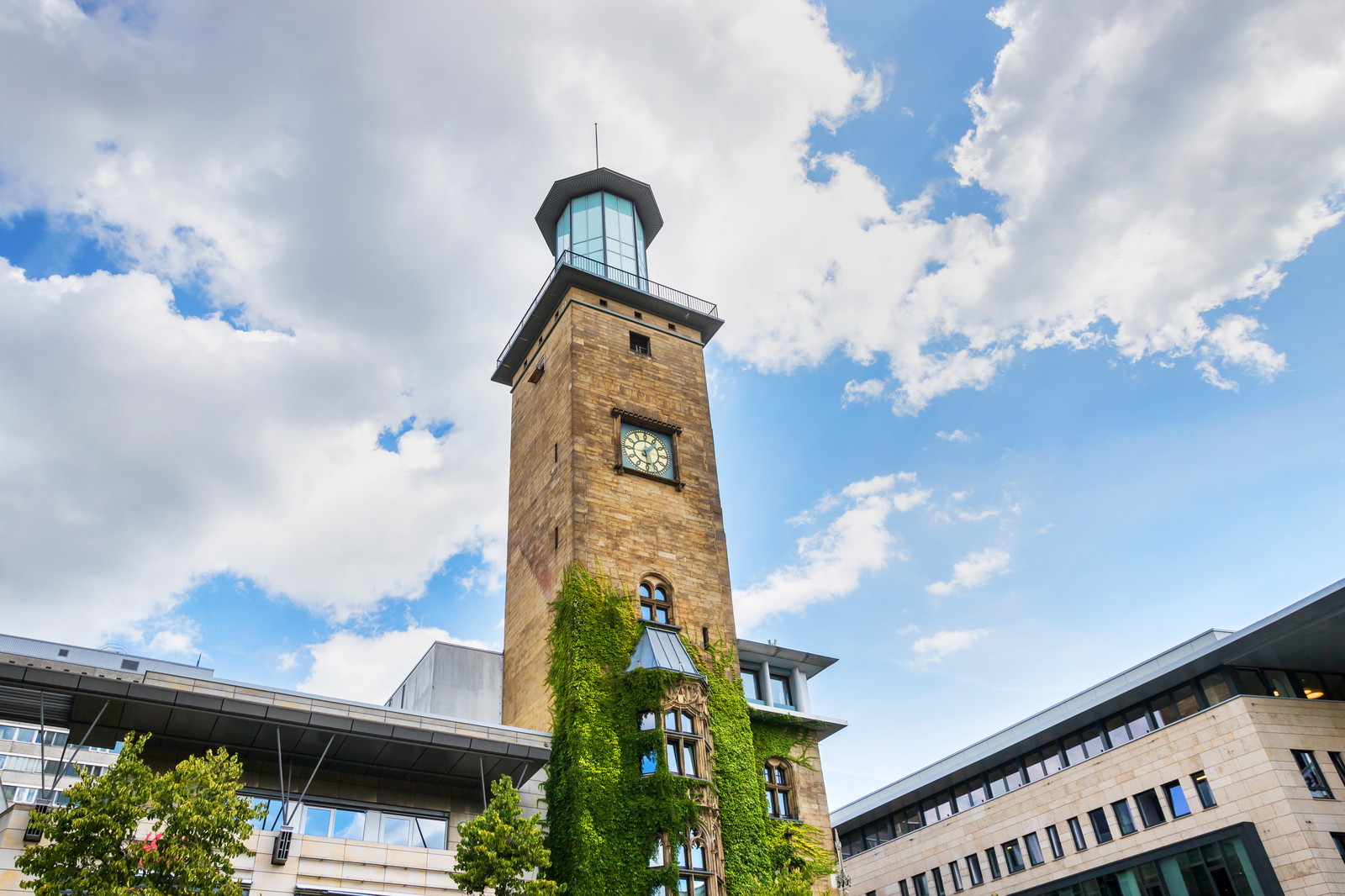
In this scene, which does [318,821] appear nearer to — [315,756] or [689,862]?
[315,756]

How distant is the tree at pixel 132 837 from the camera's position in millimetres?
24125

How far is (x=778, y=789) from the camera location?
4425 centimetres

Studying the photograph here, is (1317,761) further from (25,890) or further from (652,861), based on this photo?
(25,890)

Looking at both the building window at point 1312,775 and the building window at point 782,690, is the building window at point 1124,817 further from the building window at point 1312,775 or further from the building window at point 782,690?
the building window at point 782,690

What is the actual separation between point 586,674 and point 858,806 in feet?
111

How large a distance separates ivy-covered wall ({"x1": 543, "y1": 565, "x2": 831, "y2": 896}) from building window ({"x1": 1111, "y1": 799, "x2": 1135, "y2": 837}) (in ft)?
53.3

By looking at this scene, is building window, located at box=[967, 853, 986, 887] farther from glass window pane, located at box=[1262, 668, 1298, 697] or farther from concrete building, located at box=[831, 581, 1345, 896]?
glass window pane, located at box=[1262, 668, 1298, 697]

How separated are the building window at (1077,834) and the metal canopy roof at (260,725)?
1150 inches

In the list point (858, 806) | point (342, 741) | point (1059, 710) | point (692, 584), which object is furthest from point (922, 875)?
point (342, 741)

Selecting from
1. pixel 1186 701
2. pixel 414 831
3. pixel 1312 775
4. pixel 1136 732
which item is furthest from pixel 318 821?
pixel 1312 775

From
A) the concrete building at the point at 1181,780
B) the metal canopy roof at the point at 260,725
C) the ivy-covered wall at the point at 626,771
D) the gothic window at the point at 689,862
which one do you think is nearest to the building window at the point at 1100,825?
the concrete building at the point at 1181,780

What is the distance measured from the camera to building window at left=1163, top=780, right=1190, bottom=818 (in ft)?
151

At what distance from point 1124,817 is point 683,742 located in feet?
78.7

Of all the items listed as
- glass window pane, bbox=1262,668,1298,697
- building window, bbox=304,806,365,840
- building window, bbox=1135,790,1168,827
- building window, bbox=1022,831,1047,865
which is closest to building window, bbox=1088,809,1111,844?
building window, bbox=1135,790,1168,827
